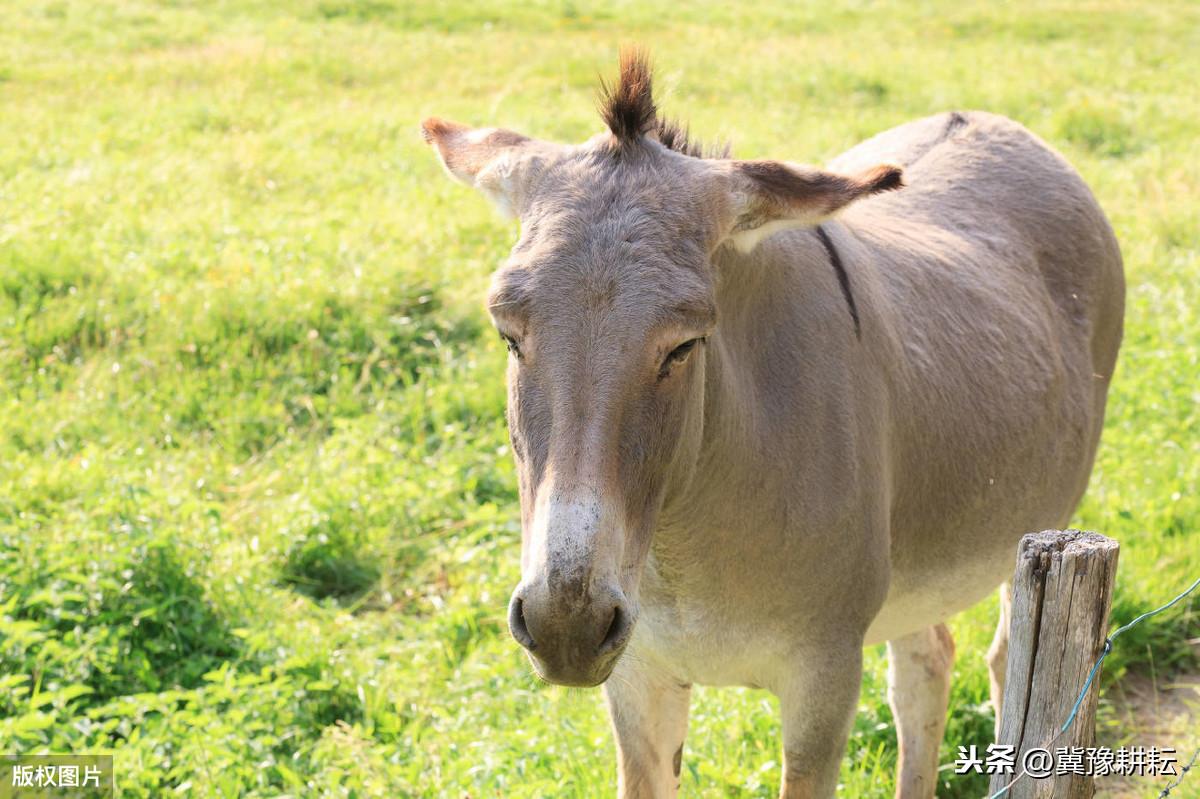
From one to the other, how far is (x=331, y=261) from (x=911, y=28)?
16.3 meters

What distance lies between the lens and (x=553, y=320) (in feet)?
8.38

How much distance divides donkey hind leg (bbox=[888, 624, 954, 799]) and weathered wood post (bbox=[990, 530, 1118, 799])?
1.87 metres

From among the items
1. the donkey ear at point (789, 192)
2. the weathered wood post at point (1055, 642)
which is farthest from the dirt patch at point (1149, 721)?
the donkey ear at point (789, 192)

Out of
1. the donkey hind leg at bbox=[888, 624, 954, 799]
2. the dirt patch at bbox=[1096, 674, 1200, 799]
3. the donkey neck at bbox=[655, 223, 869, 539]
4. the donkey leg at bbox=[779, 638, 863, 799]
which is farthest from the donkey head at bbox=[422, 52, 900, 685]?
the dirt patch at bbox=[1096, 674, 1200, 799]

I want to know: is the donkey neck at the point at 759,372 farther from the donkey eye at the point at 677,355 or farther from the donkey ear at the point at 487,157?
the donkey ear at the point at 487,157

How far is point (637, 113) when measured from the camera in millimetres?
2975

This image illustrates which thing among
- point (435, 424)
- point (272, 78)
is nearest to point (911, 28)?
point (272, 78)

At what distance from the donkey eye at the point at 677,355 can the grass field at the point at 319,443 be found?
934 millimetres

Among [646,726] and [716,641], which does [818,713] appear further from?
[646,726]

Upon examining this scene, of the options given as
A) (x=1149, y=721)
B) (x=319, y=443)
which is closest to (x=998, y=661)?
(x=1149, y=721)

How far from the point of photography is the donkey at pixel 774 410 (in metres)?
2.53

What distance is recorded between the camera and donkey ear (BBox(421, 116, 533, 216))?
304 centimetres

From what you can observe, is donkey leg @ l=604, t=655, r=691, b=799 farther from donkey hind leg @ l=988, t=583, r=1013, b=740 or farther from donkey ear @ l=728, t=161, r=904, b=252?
donkey hind leg @ l=988, t=583, r=1013, b=740

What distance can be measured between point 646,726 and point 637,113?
177cm
